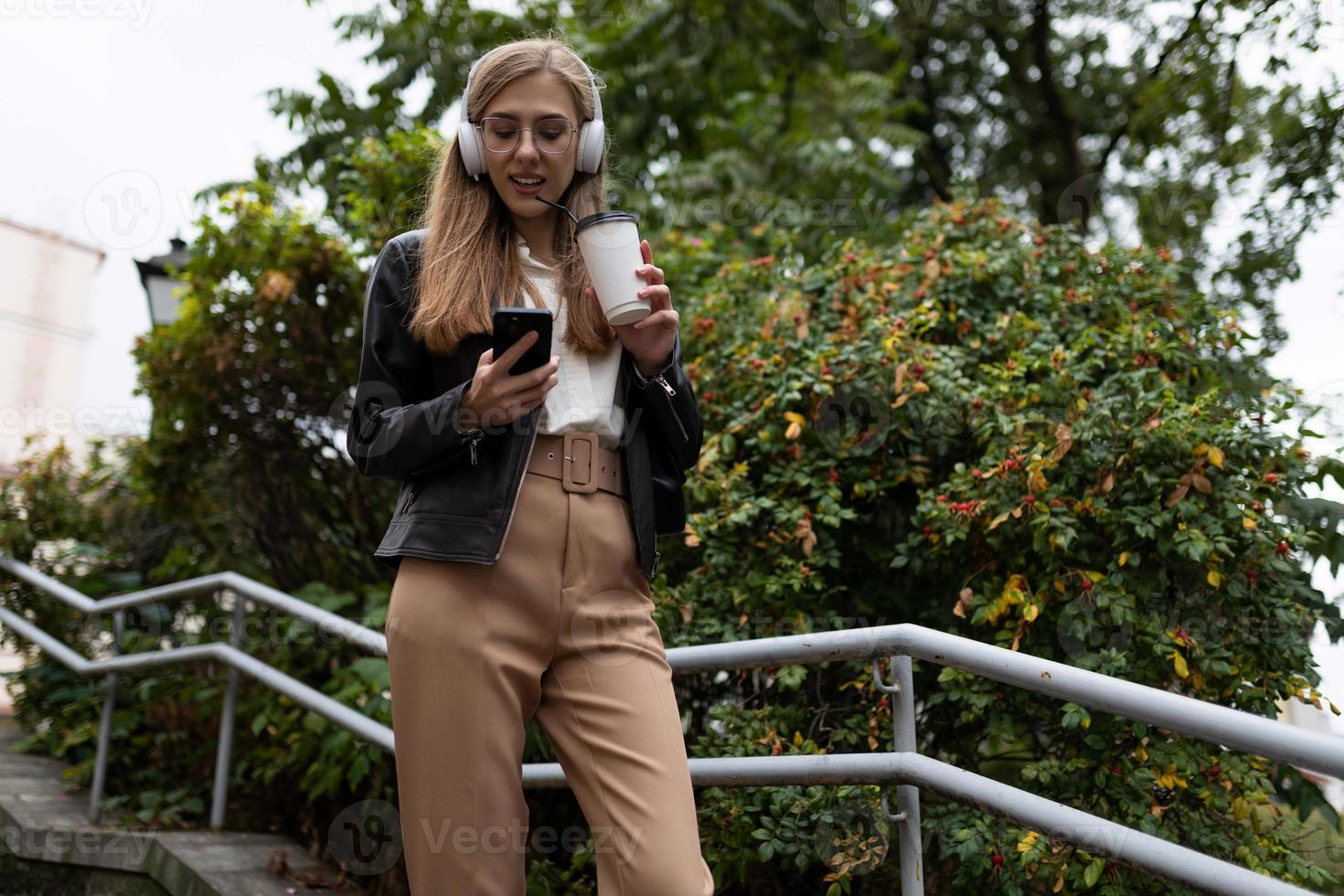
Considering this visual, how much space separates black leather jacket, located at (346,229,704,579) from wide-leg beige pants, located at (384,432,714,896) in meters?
0.05

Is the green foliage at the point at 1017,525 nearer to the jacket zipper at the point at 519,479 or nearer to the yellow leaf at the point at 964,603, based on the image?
the yellow leaf at the point at 964,603

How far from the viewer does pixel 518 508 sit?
1.79 m

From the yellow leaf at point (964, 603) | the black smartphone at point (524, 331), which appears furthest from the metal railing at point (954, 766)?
the black smartphone at point (524, 331)

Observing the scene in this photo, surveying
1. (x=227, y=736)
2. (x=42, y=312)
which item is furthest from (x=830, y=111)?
(x=42, y=312)

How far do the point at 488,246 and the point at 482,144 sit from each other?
176 mm

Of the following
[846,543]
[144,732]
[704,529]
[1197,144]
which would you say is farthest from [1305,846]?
[1197,144]

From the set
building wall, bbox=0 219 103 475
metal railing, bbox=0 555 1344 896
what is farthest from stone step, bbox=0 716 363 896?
building wall, bbox=0 219 103 475

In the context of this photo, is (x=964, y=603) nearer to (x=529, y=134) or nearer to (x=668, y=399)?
(x=668, y=399)

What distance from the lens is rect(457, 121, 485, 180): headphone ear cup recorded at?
1957 millimetres

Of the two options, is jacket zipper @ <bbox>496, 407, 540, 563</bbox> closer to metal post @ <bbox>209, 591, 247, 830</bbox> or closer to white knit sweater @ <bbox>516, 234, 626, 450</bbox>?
white knit sweater @ <bbox>516, 234, 626, 450</bbox>

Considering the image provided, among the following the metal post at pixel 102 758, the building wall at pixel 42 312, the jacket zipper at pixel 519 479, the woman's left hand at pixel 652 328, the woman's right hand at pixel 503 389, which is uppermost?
the building wall at pixel 42 312

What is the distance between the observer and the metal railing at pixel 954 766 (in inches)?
60.5

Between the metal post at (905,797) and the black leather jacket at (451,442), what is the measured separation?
1.77 ft

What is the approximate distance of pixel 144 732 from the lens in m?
4.78
